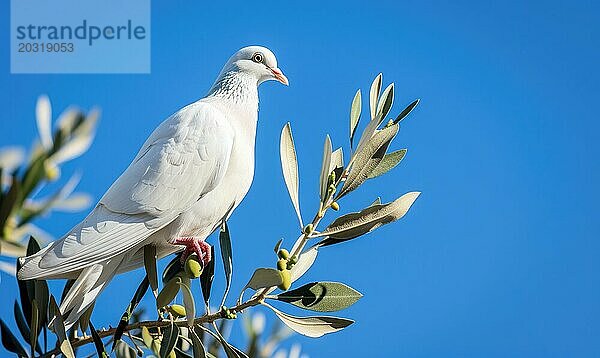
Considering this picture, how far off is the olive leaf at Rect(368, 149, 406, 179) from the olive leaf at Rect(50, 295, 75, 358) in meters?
0.59

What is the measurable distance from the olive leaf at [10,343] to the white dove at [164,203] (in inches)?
3.7

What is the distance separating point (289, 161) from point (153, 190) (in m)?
0.28

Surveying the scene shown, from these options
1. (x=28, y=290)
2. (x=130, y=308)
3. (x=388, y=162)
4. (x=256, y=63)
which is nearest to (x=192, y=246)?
(x=130, y=308)

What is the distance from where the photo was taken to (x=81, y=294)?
4.87ft

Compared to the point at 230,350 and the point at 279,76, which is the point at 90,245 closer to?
the point at 230,350

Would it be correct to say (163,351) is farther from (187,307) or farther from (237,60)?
(237,60)

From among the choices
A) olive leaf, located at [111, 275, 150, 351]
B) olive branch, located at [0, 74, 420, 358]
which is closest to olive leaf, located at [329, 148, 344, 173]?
olive branch, located at [0, 74, 420, 358]

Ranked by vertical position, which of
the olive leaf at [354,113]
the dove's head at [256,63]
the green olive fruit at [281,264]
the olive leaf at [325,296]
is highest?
the dove's head at [256,63]

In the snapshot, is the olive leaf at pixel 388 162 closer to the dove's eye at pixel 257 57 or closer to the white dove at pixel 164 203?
the white dove at pixel 164 203

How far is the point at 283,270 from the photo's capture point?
53.2 inches

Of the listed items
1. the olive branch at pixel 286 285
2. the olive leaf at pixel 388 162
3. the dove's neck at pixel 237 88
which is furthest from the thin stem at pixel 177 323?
the dove's neck at pixel 237 88

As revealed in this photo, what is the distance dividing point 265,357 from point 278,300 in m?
0.85

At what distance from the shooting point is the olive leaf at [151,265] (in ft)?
4.67

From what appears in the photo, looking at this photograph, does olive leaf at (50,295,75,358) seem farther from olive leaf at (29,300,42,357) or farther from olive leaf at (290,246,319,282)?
olive leaf at (290,246,319,282)
